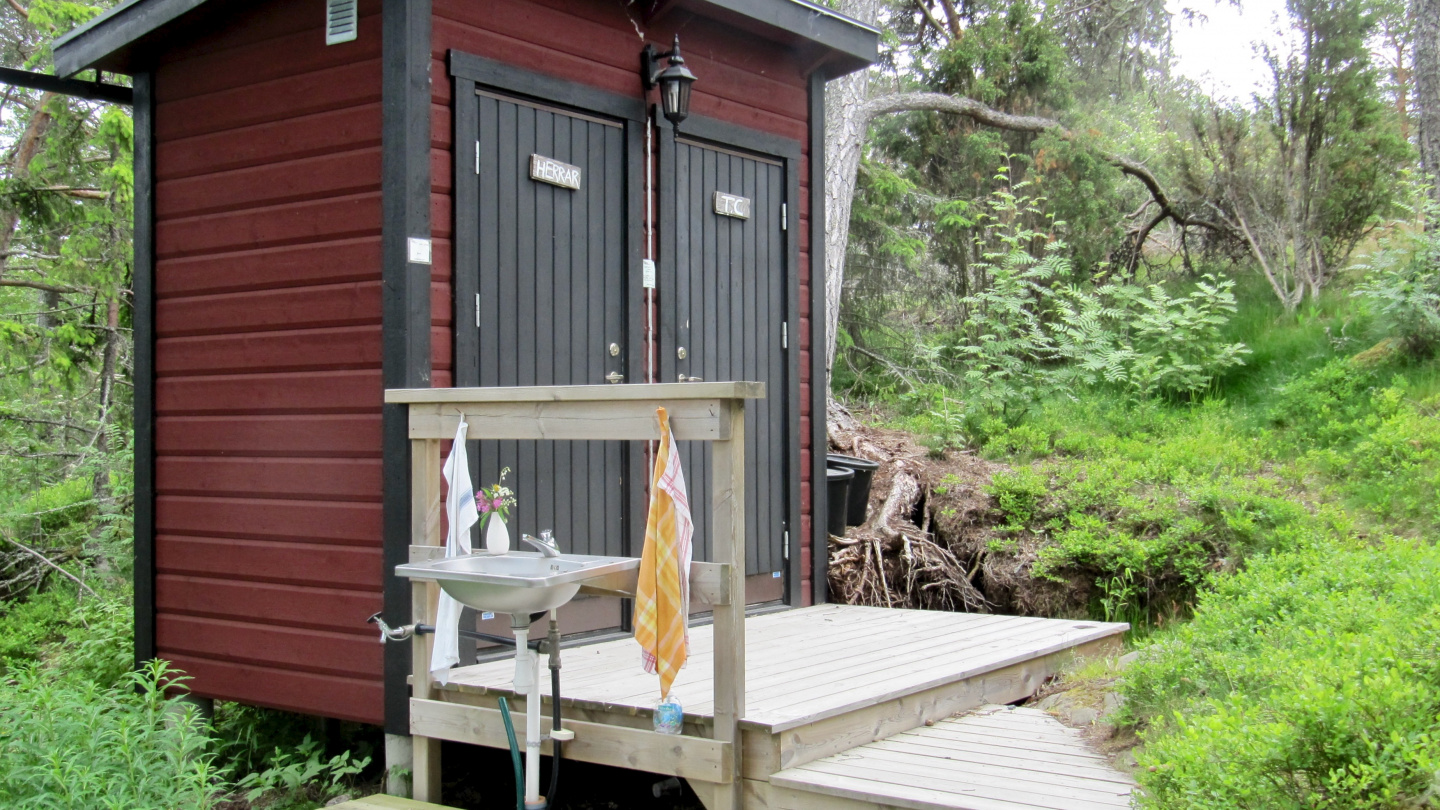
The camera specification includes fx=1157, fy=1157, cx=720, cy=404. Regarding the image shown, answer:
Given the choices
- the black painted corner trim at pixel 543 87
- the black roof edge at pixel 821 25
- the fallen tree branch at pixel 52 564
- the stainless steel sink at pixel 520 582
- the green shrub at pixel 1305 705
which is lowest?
the fallen tree branch at pixel 52 564

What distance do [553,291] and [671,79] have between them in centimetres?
103

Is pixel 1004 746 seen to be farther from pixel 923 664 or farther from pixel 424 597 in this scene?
pixel 424 597

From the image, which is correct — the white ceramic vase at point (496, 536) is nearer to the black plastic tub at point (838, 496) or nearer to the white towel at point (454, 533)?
the white towel at point (454, 533)

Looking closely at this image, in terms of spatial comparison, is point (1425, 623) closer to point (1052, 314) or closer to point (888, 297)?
point (1052, 314)

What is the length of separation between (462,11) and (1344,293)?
698 cm

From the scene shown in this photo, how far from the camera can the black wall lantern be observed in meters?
4.79

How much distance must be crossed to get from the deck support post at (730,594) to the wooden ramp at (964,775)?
0.55 ft

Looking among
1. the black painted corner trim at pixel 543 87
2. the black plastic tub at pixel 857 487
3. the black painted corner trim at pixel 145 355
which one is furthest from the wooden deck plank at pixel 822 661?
the black painted corner trim at pixel 543 87

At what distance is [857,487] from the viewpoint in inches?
255

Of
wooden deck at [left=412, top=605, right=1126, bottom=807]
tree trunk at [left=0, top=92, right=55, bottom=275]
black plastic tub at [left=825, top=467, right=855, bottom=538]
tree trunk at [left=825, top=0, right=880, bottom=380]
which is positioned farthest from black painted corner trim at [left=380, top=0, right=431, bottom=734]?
tree trunk at [left=0, top=92, right=55, bottom=275]

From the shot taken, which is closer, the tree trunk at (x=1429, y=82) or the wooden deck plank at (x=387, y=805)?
the wooden deck plank at (x=387, y=805)

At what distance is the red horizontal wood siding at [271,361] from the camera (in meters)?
4.20

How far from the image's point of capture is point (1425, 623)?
2643 millimetres

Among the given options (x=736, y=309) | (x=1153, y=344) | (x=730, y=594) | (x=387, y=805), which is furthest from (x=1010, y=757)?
(x=1153, y=344)
